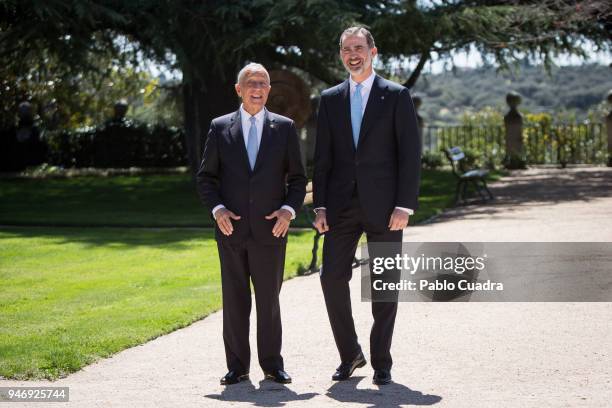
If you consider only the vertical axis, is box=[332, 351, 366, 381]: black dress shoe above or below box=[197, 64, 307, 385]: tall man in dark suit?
below

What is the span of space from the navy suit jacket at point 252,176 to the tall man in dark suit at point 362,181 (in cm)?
16

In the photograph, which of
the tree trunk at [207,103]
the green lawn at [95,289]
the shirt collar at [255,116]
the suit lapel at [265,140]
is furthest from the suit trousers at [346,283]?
the tree trunk at [207,103]

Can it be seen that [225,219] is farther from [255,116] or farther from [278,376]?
[278,376]

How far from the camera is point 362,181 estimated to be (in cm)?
570

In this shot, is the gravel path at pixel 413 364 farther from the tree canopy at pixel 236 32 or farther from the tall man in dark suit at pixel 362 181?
the tree canopy at pixel 236 32

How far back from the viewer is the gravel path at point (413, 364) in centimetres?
534

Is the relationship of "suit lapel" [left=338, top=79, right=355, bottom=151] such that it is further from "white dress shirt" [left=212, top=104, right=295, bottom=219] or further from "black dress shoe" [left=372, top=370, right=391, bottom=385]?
"black dress shoe" [left=372, top=370, right=391, bottom=385]

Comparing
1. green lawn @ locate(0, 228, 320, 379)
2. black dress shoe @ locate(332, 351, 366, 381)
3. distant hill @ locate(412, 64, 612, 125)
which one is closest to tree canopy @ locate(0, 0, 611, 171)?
green lawn @ locate(0, 228, 320, 379)

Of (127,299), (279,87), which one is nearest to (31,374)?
(127,299)

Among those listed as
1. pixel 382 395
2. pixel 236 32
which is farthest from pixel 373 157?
pixel 236 32

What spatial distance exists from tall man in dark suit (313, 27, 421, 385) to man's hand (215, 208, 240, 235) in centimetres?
49

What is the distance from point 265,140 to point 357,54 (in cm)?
72

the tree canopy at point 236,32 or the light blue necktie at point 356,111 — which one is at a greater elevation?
the tree canopy at point 236,32

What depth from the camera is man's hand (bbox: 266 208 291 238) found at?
5688 millimetres
